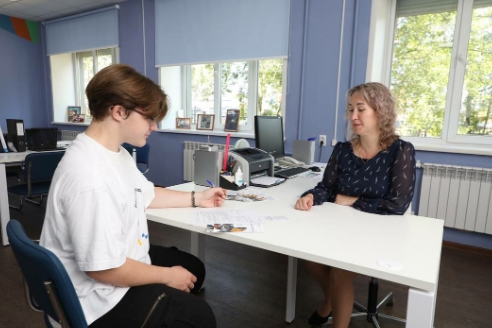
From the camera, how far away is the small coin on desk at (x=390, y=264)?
91 centimetres

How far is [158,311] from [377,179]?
110 cm

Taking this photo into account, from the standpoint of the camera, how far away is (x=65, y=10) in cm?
493

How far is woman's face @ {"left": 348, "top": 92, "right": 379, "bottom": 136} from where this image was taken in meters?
1.58

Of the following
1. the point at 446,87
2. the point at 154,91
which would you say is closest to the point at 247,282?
the point at 154,91

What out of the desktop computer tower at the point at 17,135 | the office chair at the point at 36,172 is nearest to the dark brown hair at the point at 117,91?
the office chair at the point at 36,172

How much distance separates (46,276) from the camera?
0.76 meters

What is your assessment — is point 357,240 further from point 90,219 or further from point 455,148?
point 455,148

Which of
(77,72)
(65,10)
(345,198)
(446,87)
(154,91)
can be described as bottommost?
(345,198)

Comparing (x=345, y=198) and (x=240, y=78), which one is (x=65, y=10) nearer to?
(x=240, y=78)

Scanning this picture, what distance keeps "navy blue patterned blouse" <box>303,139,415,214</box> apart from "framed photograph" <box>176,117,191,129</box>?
300cm

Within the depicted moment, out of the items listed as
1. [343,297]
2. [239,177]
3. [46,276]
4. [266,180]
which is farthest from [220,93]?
[46,276]

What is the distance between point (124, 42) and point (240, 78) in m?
1.89

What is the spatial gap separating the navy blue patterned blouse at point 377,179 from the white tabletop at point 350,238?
0.06 meters

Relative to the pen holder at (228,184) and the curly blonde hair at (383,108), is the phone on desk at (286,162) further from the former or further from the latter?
the curly blonde hair at (383,108)
